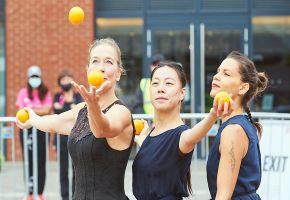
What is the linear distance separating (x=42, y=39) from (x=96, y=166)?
32.2ft

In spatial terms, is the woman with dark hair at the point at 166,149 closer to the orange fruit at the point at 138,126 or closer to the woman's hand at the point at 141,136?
the woman's hand at the point at 141,136

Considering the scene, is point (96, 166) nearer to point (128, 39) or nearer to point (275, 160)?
point (275, 160)

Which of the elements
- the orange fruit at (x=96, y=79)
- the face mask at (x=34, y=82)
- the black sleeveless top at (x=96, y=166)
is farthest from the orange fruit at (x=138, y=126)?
the face mask at (x=34, y=82)

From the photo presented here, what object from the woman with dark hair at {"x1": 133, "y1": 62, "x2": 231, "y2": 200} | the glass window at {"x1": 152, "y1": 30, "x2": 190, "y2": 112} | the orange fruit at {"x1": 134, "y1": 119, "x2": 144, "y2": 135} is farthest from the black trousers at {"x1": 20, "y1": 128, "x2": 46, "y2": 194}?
the glass window at {"x1": 152, "y1": 30, "x2": 190, "y2": 112}

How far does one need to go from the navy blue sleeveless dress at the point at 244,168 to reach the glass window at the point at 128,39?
947 centimetres

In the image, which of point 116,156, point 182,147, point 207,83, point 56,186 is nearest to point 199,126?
point 182,147

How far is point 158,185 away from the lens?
402 cm

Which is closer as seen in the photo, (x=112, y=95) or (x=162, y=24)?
(x=112, y=95)

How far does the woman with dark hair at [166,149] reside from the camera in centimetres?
400

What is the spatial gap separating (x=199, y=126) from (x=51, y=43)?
10007 mm

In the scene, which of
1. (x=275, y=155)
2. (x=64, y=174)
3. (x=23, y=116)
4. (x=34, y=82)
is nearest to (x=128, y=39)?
(x=34, y=82)

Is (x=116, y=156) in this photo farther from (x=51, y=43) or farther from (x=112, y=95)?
(x=51, y=43)

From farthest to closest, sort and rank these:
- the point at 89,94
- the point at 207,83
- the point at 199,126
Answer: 1. the point at 207,83
2. the point at 199,126
3. the point at 89,94

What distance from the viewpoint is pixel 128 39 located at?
44.8 feet
